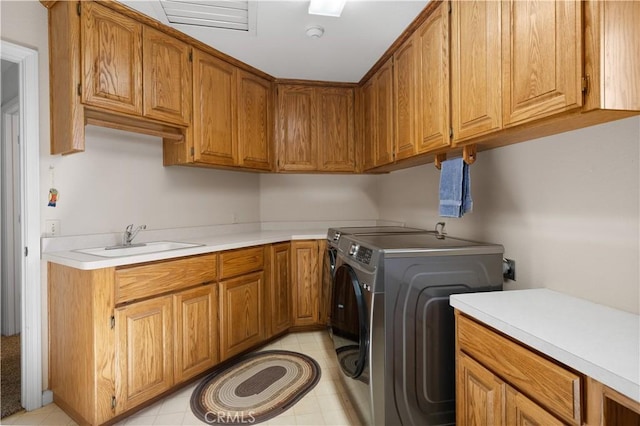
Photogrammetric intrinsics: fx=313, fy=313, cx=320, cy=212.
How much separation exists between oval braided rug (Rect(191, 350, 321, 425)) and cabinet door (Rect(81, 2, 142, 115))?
1.83 metres

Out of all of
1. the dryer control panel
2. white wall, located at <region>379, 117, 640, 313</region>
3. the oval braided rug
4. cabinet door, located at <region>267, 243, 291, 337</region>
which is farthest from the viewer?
cabinet door, located at <region>267, 243, 291, 337</region>

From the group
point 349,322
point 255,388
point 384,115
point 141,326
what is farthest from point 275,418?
point 384,115

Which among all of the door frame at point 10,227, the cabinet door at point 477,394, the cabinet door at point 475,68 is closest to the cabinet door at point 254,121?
the cabinet door at point 475,68

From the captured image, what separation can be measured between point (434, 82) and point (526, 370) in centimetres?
147

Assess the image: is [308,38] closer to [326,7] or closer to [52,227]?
[326,7]

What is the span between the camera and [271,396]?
1938 millimetres

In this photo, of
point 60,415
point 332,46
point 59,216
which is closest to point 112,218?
point 59,216

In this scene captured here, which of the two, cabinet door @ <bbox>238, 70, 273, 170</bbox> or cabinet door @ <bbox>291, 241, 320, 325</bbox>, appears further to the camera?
cabinet door @ <bbox>291, 241, 320, 325</bbox>

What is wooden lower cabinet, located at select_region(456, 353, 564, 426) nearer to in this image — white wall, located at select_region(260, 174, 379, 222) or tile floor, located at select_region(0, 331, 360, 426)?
tile floor, located at select_region(0, 331, 360, 426)

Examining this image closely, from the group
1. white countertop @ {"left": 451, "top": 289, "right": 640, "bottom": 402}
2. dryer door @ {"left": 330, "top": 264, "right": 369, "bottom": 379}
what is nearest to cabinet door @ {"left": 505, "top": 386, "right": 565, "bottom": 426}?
white countertop @ {"left": 451, "top": 289, "right": 640, "bottom": 402}

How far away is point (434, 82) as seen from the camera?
1769mm

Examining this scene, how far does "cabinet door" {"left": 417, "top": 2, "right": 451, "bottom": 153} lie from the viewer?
1.67 metres

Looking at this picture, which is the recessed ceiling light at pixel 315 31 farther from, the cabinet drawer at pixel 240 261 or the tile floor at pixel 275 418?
the tile floor at pixel 275 418

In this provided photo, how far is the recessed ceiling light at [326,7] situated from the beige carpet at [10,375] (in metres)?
2.84
